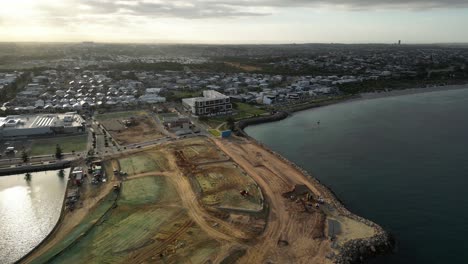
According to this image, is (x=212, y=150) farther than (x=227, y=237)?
Yes

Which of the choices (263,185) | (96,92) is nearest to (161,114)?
(96,92)

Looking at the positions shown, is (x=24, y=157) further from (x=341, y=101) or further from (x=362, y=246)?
(x=341, y=101)

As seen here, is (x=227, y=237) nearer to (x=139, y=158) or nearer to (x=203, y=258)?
(x=203, y=258)

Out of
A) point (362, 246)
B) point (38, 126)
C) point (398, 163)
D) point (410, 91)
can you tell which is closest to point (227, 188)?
point (362, 246)

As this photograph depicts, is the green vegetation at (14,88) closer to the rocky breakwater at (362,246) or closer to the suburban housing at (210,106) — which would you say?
the suburban housing at (210,106)

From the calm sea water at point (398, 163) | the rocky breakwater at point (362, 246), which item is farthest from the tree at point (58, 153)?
the rocky breakwater at point (362, 246)
